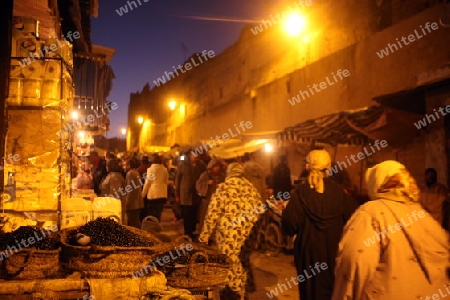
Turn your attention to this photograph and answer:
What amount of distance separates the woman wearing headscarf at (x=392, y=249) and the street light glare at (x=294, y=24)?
13.2m

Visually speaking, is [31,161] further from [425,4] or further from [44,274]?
[425,4]

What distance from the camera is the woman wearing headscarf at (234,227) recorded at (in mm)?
5012

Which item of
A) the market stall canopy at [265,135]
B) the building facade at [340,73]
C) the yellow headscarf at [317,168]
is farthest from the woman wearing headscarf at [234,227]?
the market stall canopy at [265,135]

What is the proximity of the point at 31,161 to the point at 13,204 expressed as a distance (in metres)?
0.55

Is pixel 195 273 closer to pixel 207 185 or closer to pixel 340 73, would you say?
pixel 207 185

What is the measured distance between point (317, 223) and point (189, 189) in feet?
19.0

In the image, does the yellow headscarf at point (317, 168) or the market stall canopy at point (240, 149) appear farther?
the market stall canopy at point (240, 149)

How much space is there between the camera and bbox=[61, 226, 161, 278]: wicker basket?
3195 millimetres

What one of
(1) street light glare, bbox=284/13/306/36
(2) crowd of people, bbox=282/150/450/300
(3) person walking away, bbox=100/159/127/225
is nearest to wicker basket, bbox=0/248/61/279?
(2) crowd of people, bbox=282/150/450/300

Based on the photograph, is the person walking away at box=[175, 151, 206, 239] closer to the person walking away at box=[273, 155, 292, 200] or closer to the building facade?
the person walking away at box=[273, 155, 292, 200]

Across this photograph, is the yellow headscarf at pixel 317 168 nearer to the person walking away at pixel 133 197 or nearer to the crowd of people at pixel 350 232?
the crowd of people at pixel 350 232

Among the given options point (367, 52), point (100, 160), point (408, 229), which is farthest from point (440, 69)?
point (100, 160)

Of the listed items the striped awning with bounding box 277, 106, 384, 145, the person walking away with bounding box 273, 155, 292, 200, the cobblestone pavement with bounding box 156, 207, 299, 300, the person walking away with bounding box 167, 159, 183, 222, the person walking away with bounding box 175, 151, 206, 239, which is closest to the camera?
the cobblestone pavement with bounding box 156, 207, 299, 300

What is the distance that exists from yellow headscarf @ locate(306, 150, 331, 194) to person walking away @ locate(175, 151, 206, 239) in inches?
223
